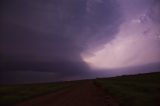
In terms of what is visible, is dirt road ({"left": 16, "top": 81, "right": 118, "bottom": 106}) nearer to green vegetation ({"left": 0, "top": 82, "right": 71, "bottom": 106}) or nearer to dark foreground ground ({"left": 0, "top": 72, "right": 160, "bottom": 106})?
dark foreground ground ({"left": 0, "top": 72, "right": 160, "bottom": 106})

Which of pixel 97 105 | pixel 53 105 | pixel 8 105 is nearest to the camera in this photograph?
pixel 97 105

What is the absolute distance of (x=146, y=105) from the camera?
1723cm

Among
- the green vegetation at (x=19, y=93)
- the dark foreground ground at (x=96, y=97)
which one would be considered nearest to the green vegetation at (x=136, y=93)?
the dark foreground ground at (x=96, y=97)

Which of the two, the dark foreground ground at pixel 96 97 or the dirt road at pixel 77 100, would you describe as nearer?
the dark foreground ground at pixel 96 97

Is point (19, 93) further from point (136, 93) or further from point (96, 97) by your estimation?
point (136, 93)

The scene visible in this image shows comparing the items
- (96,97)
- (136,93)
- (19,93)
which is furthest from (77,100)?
(19,93)

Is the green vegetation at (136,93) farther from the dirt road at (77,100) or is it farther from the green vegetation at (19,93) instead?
the green vegetation at (19,93)

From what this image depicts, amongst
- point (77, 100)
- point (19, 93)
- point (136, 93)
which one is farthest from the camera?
point (19, 93)

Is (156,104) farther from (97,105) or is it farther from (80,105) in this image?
(80,105)

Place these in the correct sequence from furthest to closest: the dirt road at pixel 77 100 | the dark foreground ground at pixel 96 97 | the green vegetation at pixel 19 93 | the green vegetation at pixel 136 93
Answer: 1. the green vegetation at pixel 19 93
2. the dirt road at pixel 77 100
3. the dark foreground ground at pixel 96 97
4. the green vegetation at pixel 136 93

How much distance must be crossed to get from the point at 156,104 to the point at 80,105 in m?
6.20

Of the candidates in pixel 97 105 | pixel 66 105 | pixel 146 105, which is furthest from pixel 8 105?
pixel 146 105

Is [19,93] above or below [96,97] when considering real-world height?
above

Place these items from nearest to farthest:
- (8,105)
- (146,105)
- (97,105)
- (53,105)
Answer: (146,105) < (97,105) < (53,105) < (8,105)
